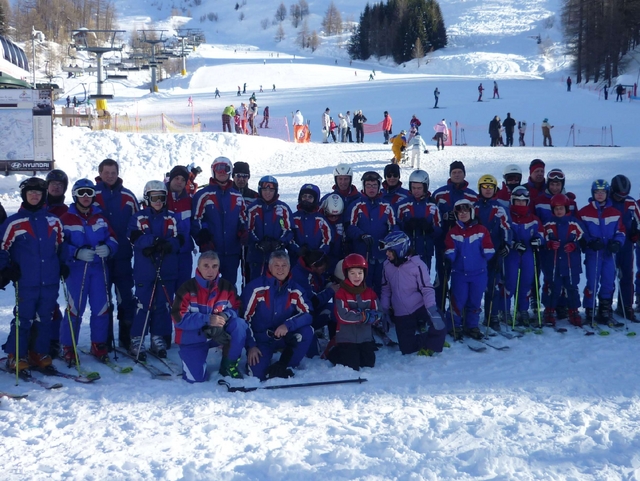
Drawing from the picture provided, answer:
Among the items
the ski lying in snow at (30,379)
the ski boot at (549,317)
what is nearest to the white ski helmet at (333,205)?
the ski boot at (549,317)

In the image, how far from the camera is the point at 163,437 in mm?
4254

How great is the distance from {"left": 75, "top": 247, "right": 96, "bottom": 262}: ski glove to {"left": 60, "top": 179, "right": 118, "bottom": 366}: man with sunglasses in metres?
0.05

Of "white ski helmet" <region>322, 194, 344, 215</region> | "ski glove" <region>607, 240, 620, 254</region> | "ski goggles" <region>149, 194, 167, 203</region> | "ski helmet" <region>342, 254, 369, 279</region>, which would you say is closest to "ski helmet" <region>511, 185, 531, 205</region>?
"ski glove" <region>607, 240, 620, 254</region>

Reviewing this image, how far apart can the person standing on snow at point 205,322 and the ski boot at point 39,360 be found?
1.17 meters

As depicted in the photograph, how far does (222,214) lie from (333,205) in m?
1.19

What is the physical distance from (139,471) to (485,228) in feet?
14.2

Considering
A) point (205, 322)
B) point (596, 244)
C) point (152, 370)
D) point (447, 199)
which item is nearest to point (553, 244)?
point (596, 244)

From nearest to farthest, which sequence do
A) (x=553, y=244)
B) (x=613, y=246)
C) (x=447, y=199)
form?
1. (x=613, y=246)
2. (x=553, y=244)
3. (x=447, y=199)

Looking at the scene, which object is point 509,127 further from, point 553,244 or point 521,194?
point 553,244

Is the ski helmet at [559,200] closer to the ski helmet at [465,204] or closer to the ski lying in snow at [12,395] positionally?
the ski helmet at [465,204]

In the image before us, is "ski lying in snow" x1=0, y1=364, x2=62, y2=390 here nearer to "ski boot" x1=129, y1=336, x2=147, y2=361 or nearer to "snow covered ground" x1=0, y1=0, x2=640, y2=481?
"snow covered ground" x1=0, y1=0, x2=640, y2=481

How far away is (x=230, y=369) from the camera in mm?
5531

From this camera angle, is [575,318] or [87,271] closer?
[87,271]

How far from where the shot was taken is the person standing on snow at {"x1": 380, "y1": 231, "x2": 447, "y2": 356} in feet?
20.6
